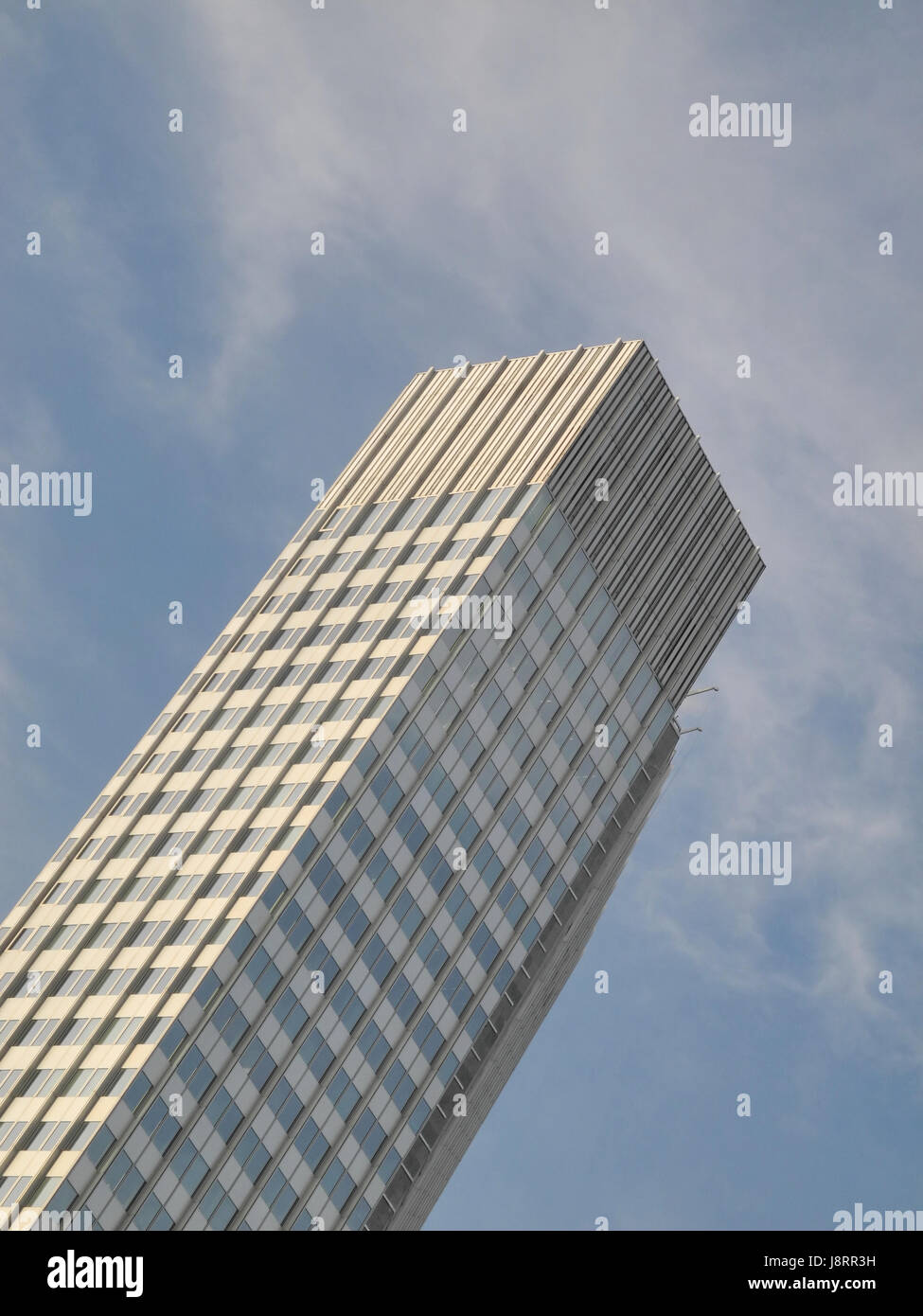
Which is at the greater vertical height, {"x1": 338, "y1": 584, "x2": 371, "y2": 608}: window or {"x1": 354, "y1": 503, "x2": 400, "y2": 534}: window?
{"x1": 354, "y1": 503, "x2": 400, "y2": 534}: window

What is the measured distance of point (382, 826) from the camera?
107 meters

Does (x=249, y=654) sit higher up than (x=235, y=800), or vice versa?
(x=249, y=654)

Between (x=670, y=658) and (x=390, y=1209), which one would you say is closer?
(x=390, y=1209)

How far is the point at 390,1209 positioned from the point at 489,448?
4927 cm

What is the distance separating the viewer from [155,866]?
357ft

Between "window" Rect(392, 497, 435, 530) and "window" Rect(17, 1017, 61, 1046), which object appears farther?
"window" Rect(392, 497, 435, 530)

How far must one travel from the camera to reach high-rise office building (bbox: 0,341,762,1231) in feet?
317

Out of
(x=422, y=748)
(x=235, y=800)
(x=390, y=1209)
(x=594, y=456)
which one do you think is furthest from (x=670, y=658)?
(x=390, y=1209)

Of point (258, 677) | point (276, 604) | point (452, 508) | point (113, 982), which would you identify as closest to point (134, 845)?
point (113, 982)

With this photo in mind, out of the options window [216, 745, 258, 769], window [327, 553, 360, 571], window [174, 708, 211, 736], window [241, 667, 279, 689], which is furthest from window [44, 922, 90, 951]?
window [327, 553, 360, 571]

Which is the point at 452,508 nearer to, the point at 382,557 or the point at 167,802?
the point at 382,557

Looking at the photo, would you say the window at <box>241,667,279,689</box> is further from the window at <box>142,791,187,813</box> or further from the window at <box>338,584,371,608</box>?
the window at <box>142,791,187,813</box>
